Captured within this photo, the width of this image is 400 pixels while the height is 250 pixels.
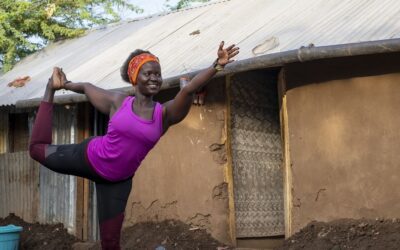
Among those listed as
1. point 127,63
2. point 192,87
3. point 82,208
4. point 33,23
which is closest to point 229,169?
point 82,208

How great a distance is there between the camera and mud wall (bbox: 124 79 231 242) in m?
7.63

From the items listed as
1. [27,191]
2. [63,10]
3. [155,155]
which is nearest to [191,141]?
[155,155]

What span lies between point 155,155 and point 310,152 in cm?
232

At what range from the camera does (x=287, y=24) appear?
7.46 meters

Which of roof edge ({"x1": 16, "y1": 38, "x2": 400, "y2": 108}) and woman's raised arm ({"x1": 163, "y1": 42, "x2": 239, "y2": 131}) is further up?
roof edge ({"x1": 16, "y1": 38, "x2": 400, "y2": 108})

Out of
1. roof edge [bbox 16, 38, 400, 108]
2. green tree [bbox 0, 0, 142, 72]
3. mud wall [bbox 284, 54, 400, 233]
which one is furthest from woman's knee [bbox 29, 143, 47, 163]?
green tree [bbox 0, 0, 142, 72]

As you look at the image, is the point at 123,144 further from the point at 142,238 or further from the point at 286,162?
the point at 142,238

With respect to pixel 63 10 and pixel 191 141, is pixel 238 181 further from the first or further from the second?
pixel 63 10

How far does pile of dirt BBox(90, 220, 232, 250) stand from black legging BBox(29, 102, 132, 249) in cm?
346

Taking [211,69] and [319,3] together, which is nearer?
[211,69]

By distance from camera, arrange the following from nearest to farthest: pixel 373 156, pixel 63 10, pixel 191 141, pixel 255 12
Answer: pixel 373 156, pixel 191 141, pixel 255 12, pixel 63 10

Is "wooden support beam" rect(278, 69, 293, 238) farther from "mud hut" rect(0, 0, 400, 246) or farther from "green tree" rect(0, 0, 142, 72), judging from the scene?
"green tree" rect(0, 0, 142, 72)

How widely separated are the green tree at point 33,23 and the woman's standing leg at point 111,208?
32.7 feet

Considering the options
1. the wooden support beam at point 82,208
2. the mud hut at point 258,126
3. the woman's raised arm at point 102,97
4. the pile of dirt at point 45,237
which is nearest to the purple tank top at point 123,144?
the woman's raised arm at point 102,97
